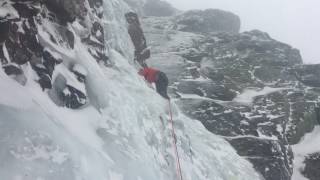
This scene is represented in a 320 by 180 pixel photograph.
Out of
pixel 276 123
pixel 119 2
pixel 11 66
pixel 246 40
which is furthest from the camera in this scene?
pixel 246 40

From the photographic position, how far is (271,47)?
43.9 m

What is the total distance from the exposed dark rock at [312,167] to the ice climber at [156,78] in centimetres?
1158

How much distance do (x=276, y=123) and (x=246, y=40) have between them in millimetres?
16387

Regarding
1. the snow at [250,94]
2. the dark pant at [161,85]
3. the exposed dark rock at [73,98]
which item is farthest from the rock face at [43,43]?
the snow at [250,94]

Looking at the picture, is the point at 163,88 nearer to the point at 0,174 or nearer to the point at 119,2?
the point at 119,2

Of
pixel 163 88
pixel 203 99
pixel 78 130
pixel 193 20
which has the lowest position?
pixel 193 20

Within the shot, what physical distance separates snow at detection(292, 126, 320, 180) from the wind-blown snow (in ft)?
29.4

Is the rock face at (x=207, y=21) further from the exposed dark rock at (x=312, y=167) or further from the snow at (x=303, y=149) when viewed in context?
the exposed dark rock at (x=312, y=167)

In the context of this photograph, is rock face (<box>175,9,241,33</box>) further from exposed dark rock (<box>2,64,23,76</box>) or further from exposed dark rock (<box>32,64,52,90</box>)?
exposed dark rock (<box>2,64,23,76</box>)

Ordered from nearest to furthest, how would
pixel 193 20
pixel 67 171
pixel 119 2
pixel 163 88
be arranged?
pixel 67 171 < pixel 163 88 < pixel 119 2 < pixel 193 20

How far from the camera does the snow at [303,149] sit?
90.4 feet

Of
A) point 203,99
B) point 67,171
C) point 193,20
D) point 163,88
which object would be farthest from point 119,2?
point 193,20

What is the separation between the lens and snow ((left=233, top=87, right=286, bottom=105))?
3153 centimetres

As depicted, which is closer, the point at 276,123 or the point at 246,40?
the point at 276,123
